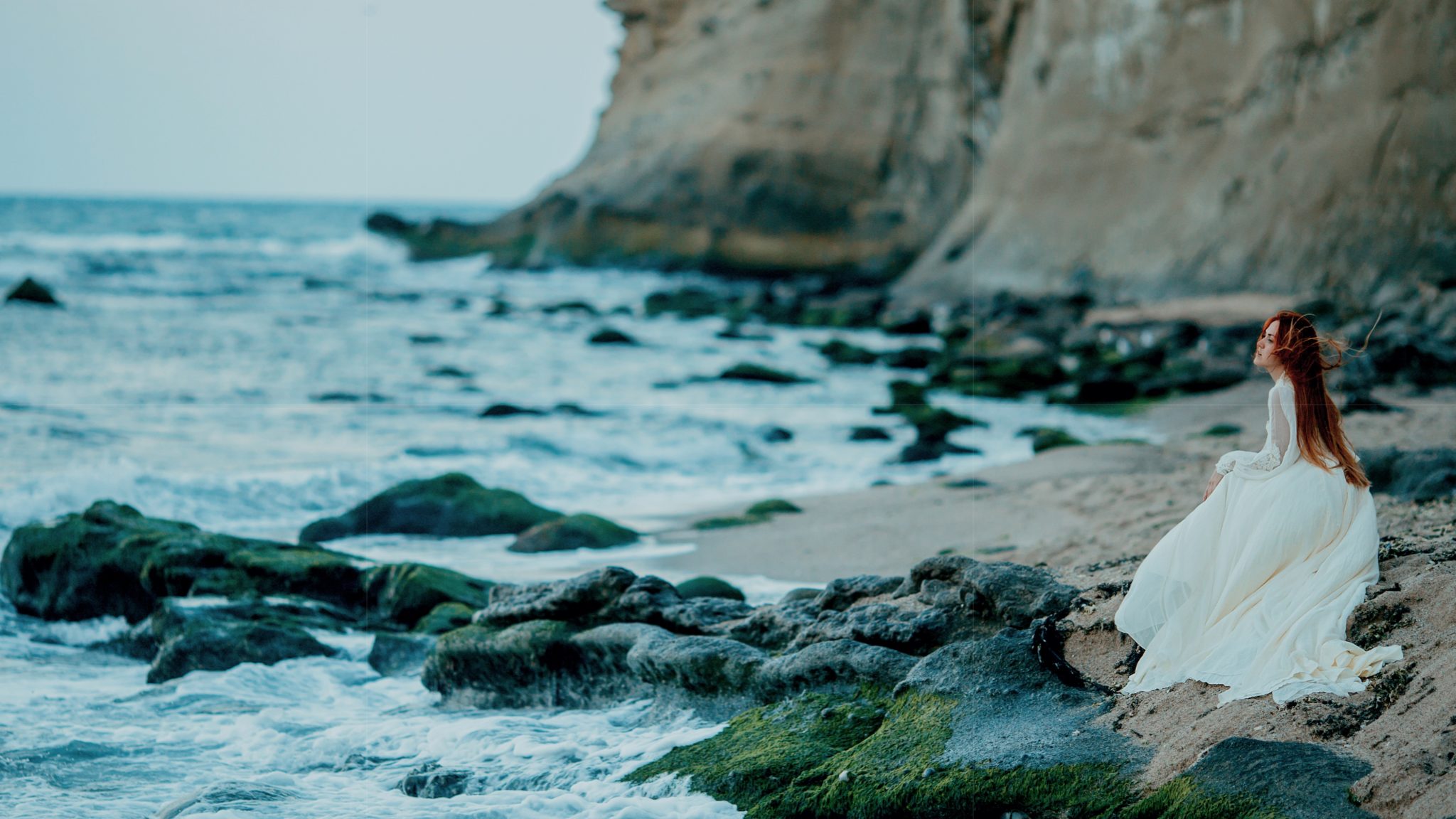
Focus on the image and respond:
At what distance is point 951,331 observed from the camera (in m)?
20.9

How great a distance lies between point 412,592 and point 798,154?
26.5 m

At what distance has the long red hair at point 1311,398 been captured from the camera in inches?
150

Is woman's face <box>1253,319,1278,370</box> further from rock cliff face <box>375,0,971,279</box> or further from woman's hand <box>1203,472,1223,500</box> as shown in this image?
rock cliff face <box>375,0,971,279</box>

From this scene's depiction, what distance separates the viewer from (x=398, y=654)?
6.03 metres

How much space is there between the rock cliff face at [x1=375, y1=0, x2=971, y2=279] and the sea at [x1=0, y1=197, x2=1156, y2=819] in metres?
4.36

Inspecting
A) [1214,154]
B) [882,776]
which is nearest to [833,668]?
[882,776]

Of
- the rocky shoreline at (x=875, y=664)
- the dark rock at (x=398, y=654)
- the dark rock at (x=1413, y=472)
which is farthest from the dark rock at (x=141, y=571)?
the dark rock at (x=1413, y=472)

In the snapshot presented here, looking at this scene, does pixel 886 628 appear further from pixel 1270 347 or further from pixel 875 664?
pixel 1270 347

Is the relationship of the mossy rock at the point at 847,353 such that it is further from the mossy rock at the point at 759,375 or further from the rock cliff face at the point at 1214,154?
the rock cliff face at the point at 1214,154

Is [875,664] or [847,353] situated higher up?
[847,353]

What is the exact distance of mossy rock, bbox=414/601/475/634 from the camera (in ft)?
20.9

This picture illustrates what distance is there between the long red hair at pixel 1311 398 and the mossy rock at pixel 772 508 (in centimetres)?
541

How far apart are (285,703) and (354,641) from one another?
861 mm

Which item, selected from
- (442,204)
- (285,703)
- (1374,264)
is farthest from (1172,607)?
(442,204)
